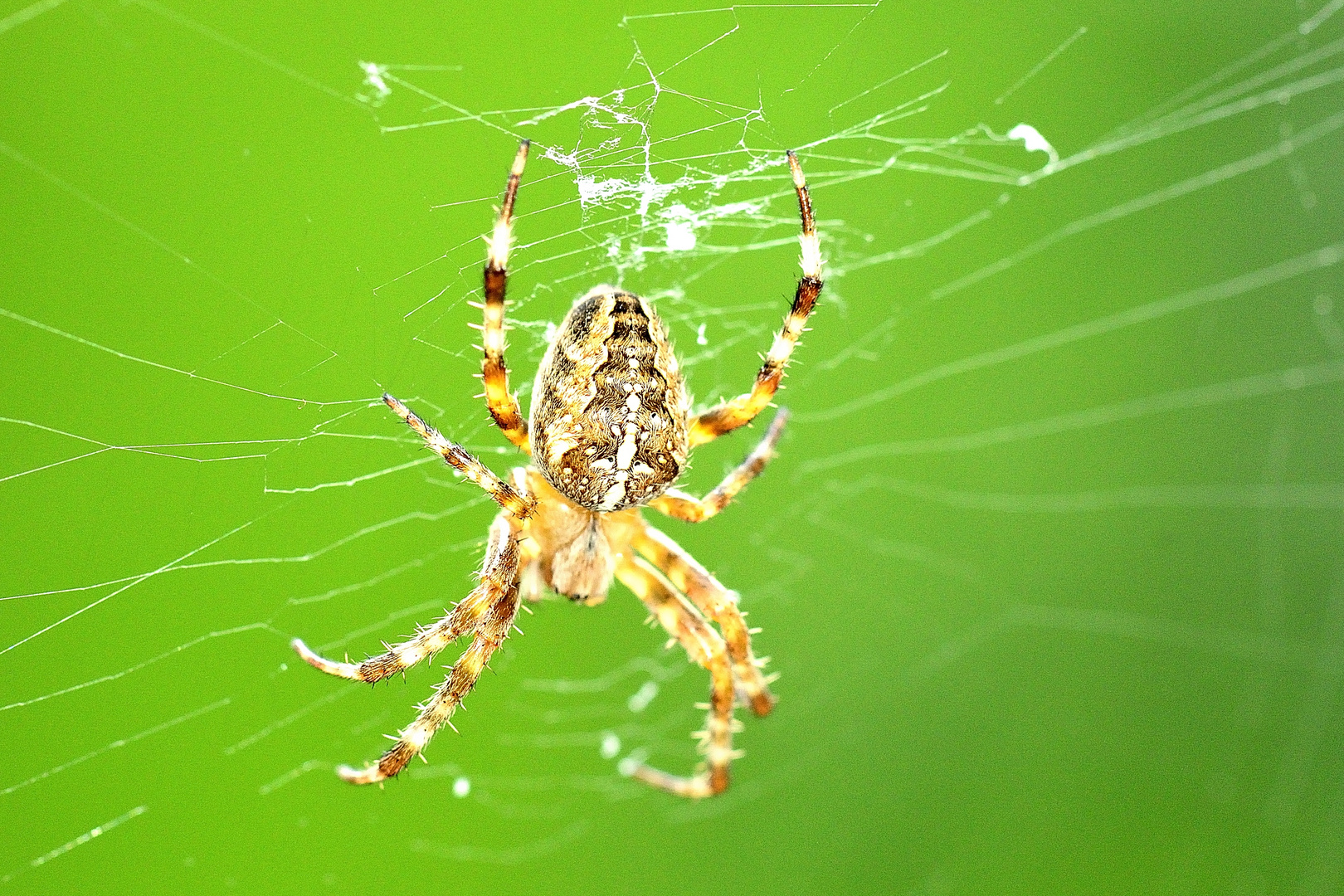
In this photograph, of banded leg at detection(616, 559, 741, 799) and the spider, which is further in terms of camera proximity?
banded leg at detection(616, 559, 741, 799)

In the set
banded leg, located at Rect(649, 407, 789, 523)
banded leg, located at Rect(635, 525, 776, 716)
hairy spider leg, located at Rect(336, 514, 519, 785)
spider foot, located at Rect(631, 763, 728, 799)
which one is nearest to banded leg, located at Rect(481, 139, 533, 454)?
hairy spider leg, located at Rect(336, 514, 519, 785)

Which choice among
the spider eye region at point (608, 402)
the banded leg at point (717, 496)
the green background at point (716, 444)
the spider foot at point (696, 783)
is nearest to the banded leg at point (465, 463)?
the spider eye region at point (608, 402)

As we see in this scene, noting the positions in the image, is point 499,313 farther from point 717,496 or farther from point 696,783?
point 696,783

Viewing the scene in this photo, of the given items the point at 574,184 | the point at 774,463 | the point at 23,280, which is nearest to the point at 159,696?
the point at 23,280

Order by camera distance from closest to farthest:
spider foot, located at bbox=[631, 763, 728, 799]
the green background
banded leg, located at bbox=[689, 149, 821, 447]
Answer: banded leg, located at bbox=[689, 149, 821, 447], the green background, spider foot, located at bbox=[631, 763, 728, 799]

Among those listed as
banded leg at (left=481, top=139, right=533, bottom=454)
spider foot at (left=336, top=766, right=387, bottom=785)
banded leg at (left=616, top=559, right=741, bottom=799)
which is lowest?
spider foot at (left=336, top=766, right=387, bottom=785)

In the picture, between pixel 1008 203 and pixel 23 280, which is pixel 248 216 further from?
pixel 1008 203

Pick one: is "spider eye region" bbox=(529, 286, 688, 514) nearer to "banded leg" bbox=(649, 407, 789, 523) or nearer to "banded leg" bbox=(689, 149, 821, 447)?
"banded leg" bbox=(689, 149, 821, 447)
